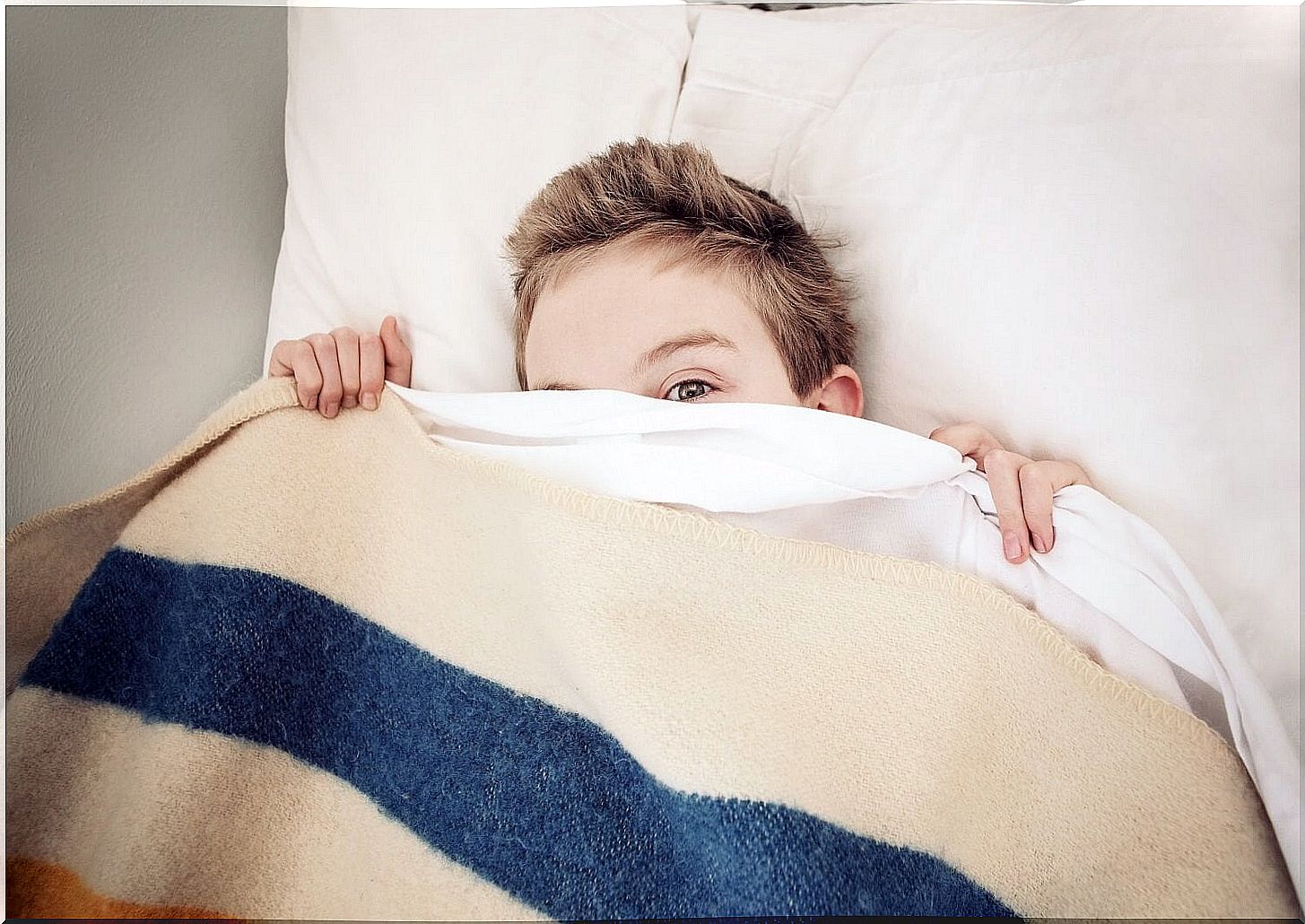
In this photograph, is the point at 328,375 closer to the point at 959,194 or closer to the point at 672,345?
the point at 672,345

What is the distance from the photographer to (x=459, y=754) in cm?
51

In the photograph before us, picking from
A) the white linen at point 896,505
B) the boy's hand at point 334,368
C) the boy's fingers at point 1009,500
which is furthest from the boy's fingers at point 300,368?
the boy's fingers at point 1009,500

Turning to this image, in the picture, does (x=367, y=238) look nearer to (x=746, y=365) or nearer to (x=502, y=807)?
(x=746, y=365)

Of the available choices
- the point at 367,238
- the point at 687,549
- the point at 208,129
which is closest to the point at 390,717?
the point at 687,549

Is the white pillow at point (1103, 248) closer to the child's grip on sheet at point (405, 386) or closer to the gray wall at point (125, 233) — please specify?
the child's grip on sheet at point (405, 386)

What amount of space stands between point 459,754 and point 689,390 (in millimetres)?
300

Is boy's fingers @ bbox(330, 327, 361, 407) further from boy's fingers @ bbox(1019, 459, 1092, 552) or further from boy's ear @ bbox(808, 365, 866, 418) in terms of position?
boy's fingers @ bbox(1019, 459, 1092, 552)

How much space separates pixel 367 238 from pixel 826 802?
0.60 metres

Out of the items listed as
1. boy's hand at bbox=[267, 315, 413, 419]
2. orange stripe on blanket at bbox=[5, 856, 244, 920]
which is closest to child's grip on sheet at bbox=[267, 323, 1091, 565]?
boy's hand at bbox=[267, 315, 413, 419]

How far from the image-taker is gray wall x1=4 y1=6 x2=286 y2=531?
65 centimetres

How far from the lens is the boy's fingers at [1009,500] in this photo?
54 cm

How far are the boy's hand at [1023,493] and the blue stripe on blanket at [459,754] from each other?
20 cm

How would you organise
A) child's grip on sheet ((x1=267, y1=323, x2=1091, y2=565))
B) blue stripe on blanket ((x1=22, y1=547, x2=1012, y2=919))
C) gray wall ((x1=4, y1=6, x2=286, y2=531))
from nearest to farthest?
blue stripe on blanket ((x1=22, y1=547, x2=1012, y2=919)) → child's grip on sheet ((x1=267, y1=323, x2=1091, y2=565)) → gray wall ((x1=4, y1=6, x2=286, y2=531))

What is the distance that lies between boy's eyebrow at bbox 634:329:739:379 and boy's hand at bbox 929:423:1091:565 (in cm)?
20
